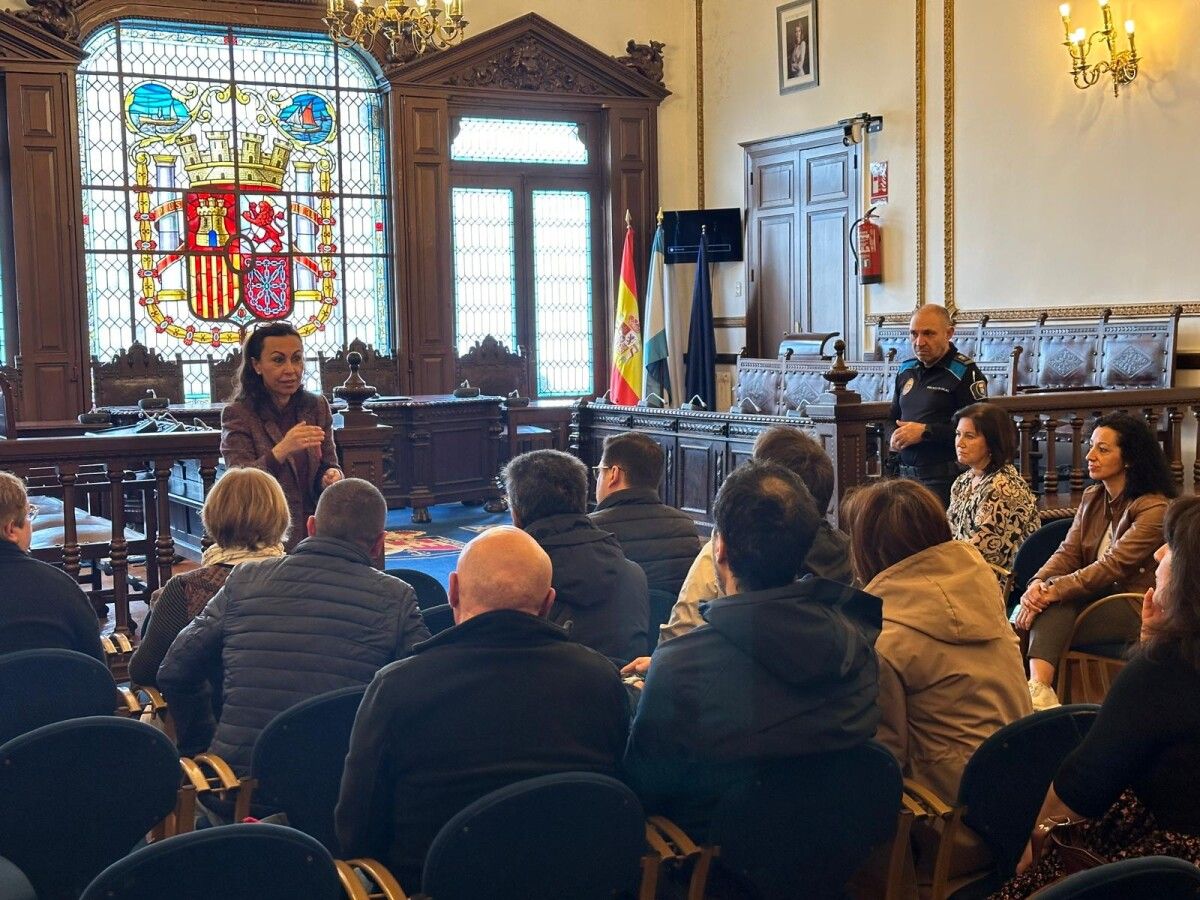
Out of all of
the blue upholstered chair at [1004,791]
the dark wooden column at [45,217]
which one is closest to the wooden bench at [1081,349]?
the blue upholstered chair at [1004,791]

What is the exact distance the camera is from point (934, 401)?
545cm

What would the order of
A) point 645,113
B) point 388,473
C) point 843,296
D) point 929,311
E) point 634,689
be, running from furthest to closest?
point 645,113
point 843,296
point 388,473
point 929,311
point 634,689

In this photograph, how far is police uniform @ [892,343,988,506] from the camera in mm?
5406

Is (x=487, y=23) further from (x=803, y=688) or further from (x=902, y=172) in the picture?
(x=803, y=688)

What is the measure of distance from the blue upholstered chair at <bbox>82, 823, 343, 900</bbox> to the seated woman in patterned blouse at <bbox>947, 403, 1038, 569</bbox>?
119 inches

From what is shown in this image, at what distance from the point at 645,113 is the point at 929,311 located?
703 cm

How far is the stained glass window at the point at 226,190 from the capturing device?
10.2m

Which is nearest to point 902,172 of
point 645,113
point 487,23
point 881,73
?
point 881,73

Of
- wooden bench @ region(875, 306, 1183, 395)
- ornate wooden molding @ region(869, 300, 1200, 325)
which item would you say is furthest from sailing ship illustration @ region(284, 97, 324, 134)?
wooden bench @ region(875, 306, 1183, 395)

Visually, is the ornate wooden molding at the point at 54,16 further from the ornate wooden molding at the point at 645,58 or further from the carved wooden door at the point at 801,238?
the carved wooden door at the point at 801,238

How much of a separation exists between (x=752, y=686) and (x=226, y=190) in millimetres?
9291

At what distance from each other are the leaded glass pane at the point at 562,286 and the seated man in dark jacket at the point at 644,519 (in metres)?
8.31

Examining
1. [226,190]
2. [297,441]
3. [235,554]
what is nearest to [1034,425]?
[297,441]

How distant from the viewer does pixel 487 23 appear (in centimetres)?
1130
